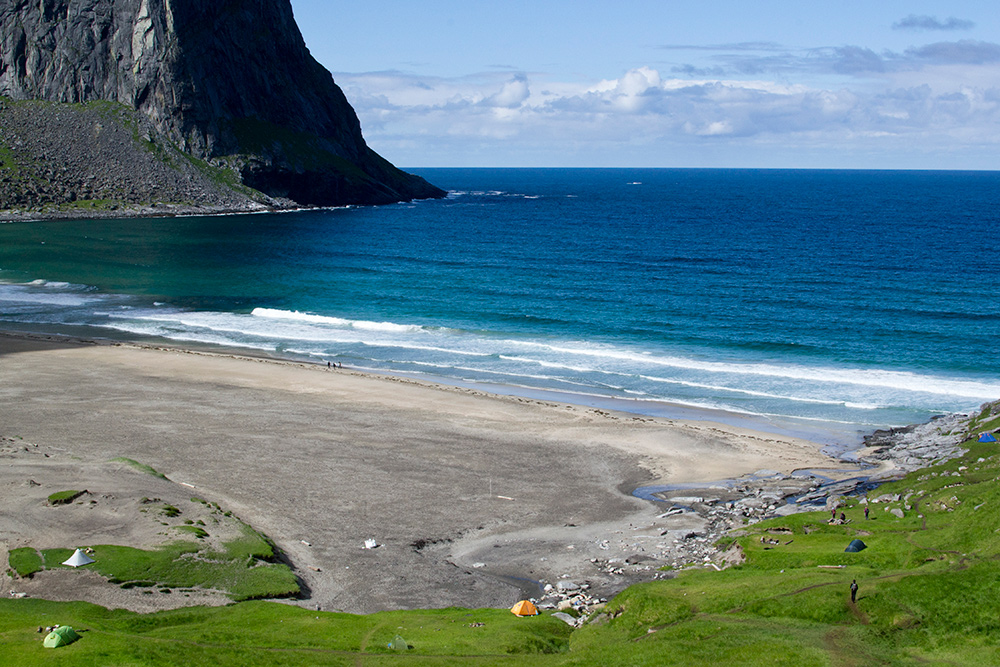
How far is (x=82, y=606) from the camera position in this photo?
22.5 m

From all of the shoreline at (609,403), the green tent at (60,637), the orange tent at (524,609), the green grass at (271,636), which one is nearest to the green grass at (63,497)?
the green grass at (271,636)

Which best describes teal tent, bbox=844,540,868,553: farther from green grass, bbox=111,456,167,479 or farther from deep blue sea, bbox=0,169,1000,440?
green grass, bbox=111,456,167,479

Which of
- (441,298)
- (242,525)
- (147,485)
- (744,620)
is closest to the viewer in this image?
(744,620)

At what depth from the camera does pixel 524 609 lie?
78.0 ft

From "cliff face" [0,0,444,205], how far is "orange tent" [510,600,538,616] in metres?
149

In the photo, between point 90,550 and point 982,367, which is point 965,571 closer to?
point 90,550

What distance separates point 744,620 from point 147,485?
22.4 m

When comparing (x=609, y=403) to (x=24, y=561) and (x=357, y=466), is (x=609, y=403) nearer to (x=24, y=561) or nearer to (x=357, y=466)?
(x=357, y=466)

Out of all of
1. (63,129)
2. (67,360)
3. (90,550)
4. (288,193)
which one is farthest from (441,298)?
(63,129)

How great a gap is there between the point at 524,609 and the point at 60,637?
1178 cm

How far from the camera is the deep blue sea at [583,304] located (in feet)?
175

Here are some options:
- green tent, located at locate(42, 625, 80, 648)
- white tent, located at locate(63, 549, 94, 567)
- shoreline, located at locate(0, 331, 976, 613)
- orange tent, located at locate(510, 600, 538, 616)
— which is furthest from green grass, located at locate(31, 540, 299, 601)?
orange tent, located at locate(510, 600, 538, 616)

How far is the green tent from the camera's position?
61.8 ft

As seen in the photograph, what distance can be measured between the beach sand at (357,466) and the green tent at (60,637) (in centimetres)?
403
